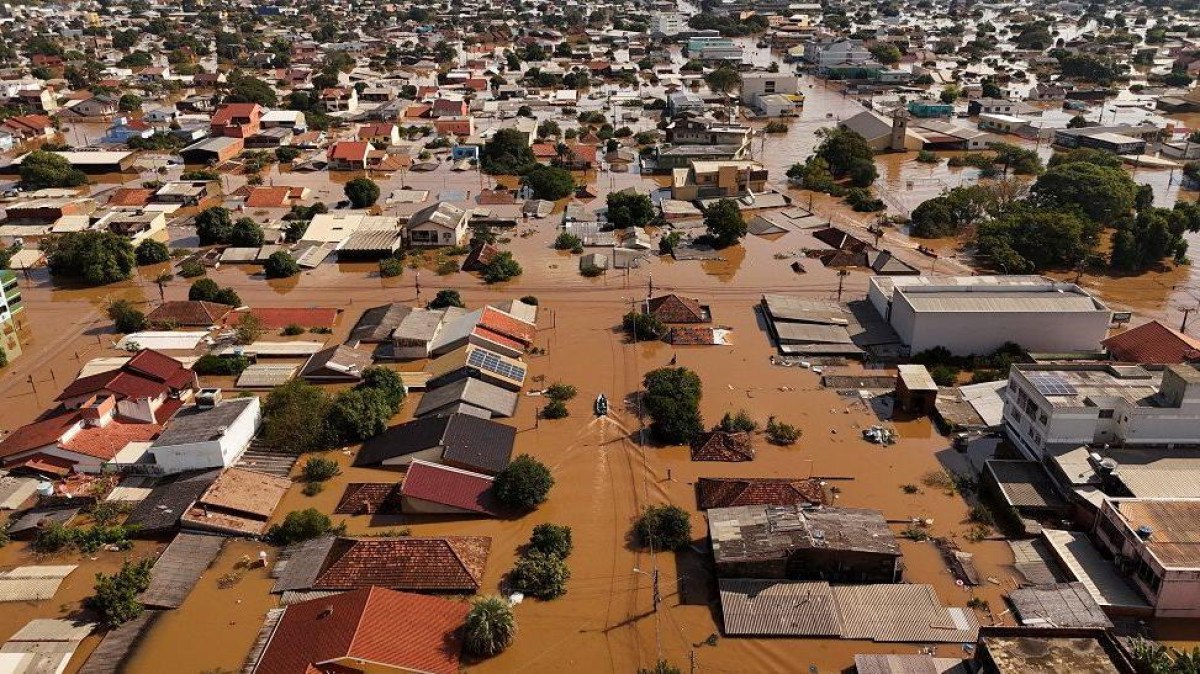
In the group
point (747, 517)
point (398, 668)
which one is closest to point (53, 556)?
point (398, 668)

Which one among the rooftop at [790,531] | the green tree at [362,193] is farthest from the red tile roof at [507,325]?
the green tree at [362,193]

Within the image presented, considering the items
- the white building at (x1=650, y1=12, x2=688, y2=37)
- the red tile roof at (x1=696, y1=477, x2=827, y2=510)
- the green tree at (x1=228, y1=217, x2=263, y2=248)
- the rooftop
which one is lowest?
the red tile roof at (x1=696, y1=477, x2=827, y2=510)

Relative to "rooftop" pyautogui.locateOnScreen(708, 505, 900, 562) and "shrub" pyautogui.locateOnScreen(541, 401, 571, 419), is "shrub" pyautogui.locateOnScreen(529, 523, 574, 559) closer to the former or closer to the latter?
"rooftop" pyautogui.locateOnScreen(708, 505, 900, 562)

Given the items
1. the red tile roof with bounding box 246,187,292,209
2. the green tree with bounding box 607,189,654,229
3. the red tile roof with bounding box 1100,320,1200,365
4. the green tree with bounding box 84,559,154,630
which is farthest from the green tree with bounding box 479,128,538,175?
the green tree with bounding box 84,559,154,630

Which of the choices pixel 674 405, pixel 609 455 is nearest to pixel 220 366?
pixel 609 455

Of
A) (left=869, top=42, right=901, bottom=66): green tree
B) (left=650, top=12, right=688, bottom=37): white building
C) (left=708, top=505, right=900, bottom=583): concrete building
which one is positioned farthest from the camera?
(left=650, top=12, right=688, bottom=37): white building

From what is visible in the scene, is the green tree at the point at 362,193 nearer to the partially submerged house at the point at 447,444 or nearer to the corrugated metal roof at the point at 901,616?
the partially submerged house at the point at 447,444

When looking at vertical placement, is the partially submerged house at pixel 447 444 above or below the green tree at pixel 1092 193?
below
